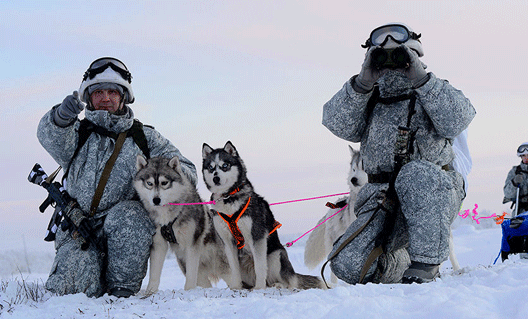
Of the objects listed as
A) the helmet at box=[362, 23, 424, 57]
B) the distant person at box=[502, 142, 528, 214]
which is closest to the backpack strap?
the helmet at box=[362, 23, 424, 57]

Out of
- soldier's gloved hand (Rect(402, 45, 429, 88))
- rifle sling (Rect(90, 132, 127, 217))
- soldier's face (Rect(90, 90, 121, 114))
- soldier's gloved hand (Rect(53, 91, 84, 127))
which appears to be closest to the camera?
soldier's gloved hand (Rect(402, 45, 429, 88))

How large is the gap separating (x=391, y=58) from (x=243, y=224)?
191cm

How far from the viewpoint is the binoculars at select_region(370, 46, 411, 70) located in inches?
133

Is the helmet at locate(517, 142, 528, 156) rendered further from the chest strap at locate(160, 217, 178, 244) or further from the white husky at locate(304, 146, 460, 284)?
→ the chest strap at locate(160, 217, 178, 244)

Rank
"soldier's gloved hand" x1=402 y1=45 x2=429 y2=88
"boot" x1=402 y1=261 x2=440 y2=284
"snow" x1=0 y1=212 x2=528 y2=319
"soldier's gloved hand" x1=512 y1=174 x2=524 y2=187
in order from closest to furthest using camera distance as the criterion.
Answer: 1. "snow" x1=0 y1=212 x2=528 y2=319
2. "boot" x1=402 y1=261 x2=440 y2=284
3. "soldier's gloved hand" x1=402 y1=45 x2=429 y2=88
4. "soldier's gloved hand" x1=512 y1=174 x2=524 y2=187

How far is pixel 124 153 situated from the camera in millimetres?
4477

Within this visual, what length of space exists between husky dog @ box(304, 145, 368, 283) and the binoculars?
2.34 metres

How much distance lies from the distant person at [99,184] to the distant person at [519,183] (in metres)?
8.14

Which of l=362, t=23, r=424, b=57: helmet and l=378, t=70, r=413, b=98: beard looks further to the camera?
l=378, t=70, r=413, b=98: beard

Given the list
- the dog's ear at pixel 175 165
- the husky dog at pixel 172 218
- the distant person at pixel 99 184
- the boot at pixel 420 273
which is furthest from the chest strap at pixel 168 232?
the boot at pixel 420 273

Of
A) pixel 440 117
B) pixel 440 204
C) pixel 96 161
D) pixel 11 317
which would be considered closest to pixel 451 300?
pixel 440 204

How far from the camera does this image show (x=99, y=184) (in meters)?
4.28

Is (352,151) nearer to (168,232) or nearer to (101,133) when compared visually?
(168,232)

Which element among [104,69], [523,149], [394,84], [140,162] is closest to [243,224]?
[140,162]
